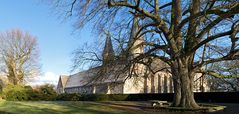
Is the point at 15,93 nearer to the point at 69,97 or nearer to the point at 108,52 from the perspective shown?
the point at 69,97

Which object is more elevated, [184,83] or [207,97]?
[184,83]

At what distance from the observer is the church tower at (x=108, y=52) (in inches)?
868

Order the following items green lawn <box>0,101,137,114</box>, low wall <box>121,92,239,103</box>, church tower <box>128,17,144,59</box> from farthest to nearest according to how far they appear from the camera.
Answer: low wall <box>121,92,239,103</box> → church tower <box>128,17,144,59</box> → green lawn <box>0,101,137,114</box>

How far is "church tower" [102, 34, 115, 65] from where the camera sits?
22041mm

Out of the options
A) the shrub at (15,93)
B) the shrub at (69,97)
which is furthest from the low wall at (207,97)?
the shrub at (15,93)

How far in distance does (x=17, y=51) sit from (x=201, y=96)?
31991mm

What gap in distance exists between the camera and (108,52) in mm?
23000

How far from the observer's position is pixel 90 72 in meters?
25.3

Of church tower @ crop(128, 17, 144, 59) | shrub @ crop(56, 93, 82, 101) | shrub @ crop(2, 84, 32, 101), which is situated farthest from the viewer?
shrub @ crop(56, 93, 82, 101)

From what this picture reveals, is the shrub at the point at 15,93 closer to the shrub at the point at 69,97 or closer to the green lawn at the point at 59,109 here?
the shrub at the point at 69,97

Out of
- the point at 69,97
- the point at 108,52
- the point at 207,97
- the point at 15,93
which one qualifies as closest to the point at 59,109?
the point at 108,52

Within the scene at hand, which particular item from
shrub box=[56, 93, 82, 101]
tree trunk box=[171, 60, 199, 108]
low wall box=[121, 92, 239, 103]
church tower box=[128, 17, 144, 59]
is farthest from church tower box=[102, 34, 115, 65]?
shrub box=[56, 93, 82, 101]

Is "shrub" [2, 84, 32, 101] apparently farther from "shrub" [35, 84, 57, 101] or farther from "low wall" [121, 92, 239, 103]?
"low wall" [121, 92, 239, 103]

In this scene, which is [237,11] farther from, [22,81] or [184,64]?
[22,81]
